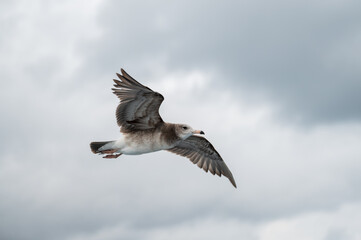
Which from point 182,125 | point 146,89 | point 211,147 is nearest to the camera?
point 146,89

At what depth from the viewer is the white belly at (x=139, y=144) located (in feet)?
73.7

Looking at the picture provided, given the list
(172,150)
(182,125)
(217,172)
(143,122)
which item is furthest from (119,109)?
(217,172)

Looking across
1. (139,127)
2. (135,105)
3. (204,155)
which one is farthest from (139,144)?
(204,155)

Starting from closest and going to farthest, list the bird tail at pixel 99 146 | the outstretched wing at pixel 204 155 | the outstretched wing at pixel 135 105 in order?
the outstretched wing at pixel 135 105, the bird tail at pixel 99 146, the outstretched wing at pixel 204 155

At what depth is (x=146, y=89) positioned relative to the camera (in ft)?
70.1

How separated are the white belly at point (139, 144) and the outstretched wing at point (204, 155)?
4188 mm

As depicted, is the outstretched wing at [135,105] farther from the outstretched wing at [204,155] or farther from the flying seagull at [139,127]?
the outstretched wing at [204,155]

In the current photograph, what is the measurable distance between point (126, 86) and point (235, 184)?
854cm

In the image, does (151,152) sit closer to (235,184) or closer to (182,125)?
(182,125)

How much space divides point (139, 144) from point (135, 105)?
1.61 m

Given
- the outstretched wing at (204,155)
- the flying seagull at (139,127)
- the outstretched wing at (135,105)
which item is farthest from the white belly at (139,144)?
the outstretched wing at (204,155)

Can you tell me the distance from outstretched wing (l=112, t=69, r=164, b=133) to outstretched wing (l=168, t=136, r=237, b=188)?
4338 millimetres

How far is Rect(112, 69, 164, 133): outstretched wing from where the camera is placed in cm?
2145

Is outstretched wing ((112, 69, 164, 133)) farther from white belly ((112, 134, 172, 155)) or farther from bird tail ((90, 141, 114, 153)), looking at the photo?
bird tail ((90, 141, 114, 153))
